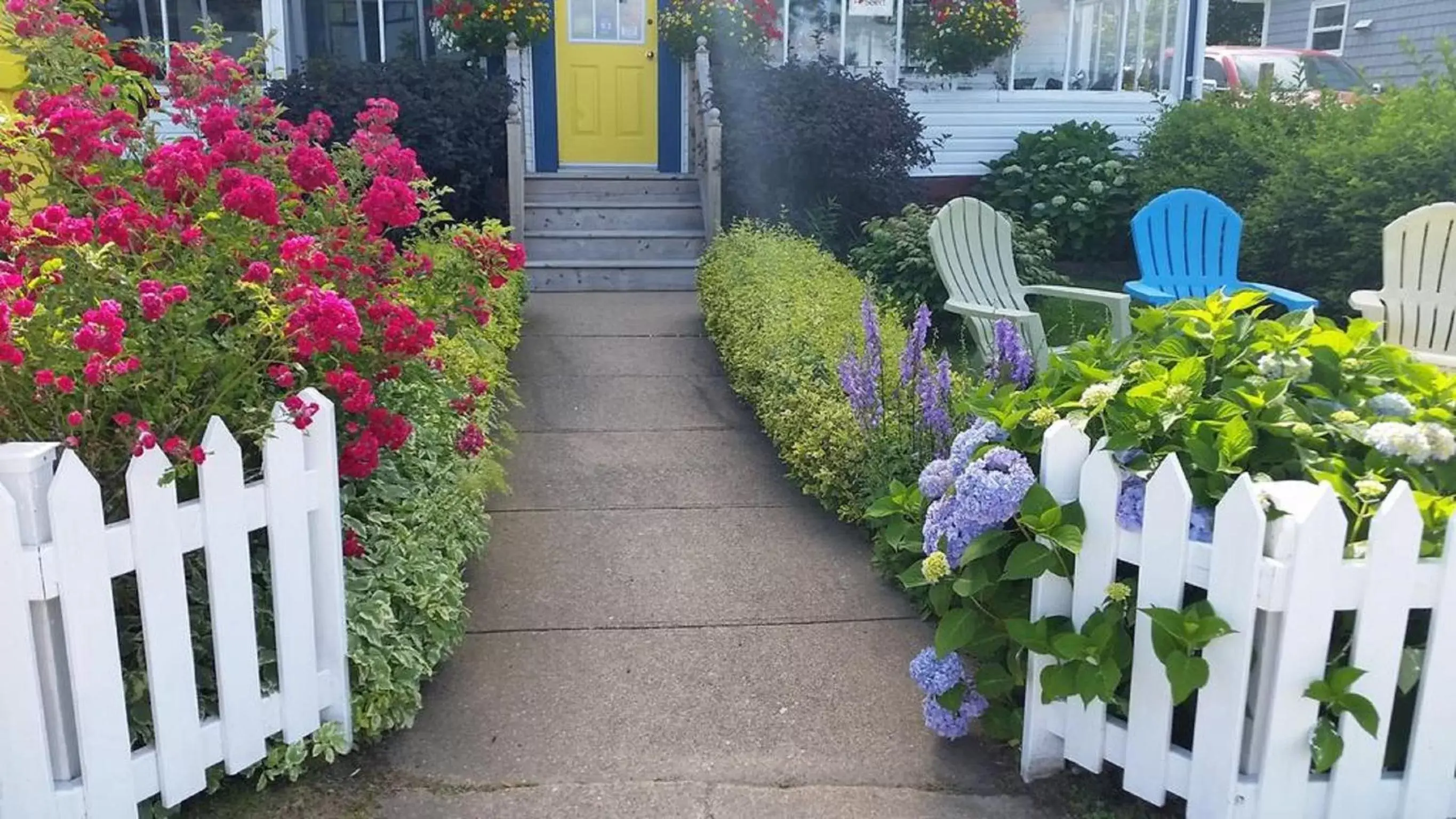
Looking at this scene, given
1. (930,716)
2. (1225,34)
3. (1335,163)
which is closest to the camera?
(930,716)

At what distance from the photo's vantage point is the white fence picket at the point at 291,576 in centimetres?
248

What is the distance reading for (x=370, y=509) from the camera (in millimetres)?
3279

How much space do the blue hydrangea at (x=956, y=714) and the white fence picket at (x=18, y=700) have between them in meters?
1.88

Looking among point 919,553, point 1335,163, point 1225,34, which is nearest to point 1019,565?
point 919,553

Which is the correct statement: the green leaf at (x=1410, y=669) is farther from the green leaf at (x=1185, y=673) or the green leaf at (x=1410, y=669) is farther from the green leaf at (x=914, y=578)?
the green leaf at (x=914, y=578)

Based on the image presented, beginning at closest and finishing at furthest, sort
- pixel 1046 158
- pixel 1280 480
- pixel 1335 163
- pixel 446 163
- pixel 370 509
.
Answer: pixel 1280 480
pixel 370 509
pixel 1335 163
pixel 446 163
pixel 1046 158

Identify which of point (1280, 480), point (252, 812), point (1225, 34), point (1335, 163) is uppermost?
point (1225, 34)

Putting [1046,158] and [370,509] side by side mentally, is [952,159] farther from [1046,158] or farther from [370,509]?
[370,509]

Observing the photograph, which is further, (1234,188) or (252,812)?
(1234,188)

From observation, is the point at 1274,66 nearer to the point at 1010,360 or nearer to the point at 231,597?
the point at 1010,360

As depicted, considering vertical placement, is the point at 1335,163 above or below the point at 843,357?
above

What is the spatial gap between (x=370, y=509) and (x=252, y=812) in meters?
0.93

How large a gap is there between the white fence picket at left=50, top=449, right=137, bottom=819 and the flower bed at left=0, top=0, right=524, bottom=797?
14 centimetres

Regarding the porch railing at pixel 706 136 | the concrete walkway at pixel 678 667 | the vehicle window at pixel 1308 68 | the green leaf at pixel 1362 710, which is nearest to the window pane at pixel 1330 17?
the vehicle window at pixel 1308 68
